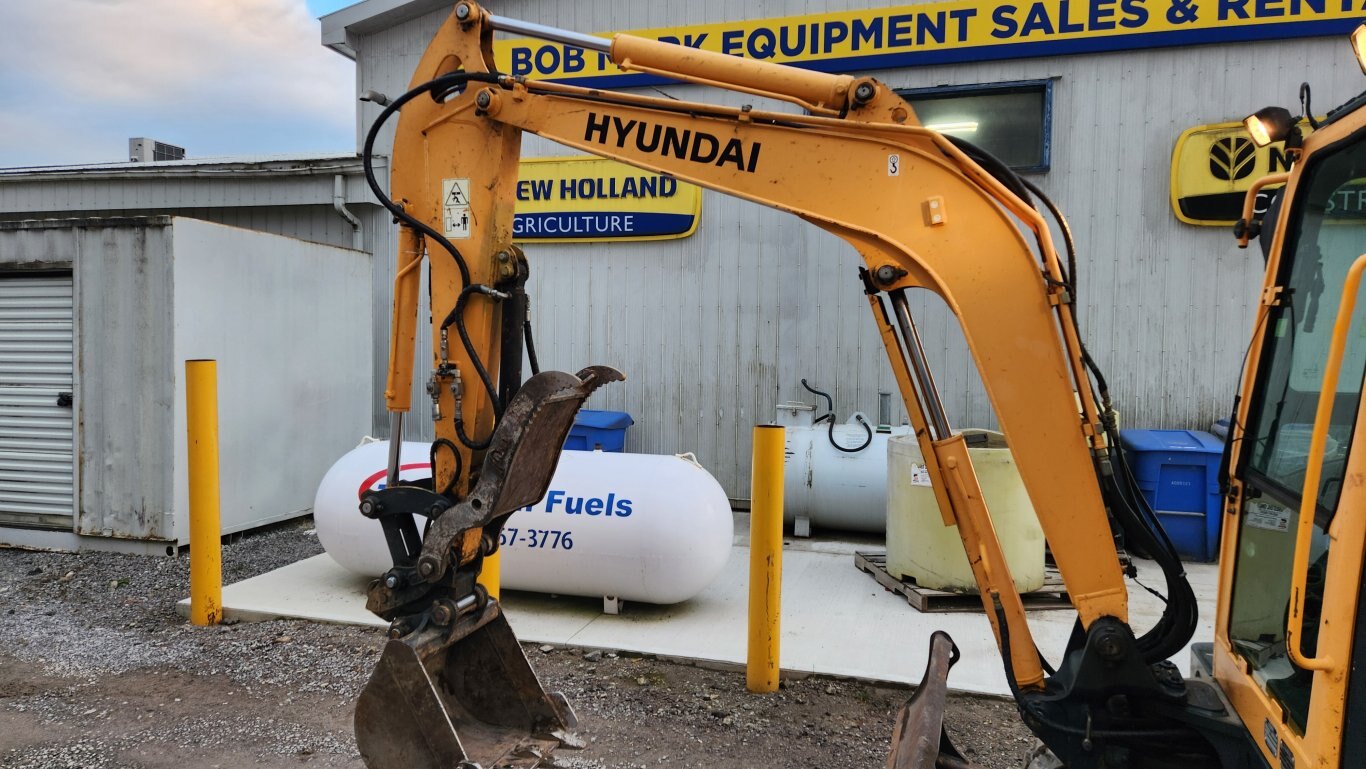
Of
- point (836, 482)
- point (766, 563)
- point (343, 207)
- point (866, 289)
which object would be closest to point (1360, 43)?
point (866, 289)

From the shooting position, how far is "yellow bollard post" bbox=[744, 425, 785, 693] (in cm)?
424

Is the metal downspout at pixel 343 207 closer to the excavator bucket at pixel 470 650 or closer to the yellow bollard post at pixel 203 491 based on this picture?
the yellow bollard post at pixel 203 491

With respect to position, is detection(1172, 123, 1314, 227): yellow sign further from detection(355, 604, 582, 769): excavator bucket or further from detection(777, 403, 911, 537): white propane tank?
detection(355, 604, 582, 769): excavator bucket

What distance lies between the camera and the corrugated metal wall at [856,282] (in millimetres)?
7691

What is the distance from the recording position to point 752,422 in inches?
343

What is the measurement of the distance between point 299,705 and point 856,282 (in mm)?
6161

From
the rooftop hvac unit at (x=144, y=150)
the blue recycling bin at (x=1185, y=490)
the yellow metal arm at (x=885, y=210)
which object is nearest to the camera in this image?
the yellow metal arm at (x=885, y=210)

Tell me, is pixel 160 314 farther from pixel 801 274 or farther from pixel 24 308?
pixel 801 274

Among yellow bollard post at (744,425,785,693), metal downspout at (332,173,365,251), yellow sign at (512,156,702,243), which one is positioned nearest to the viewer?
yellow bollard post at (744,425,785,693)

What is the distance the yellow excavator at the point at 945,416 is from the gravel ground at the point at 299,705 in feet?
2.66

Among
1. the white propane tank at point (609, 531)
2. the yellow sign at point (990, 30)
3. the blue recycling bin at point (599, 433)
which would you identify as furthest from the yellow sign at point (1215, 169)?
the blue recycling bin at point (599, 433)

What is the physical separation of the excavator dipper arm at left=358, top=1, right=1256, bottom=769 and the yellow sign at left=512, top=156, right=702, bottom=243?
563 centimetres

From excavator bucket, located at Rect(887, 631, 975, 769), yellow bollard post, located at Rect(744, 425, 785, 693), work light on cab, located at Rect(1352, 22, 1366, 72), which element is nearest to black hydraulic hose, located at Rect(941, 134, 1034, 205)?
work light on cab, located at Rect(1352, 22, 1366, 72)

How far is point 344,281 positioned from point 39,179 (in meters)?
6.05
